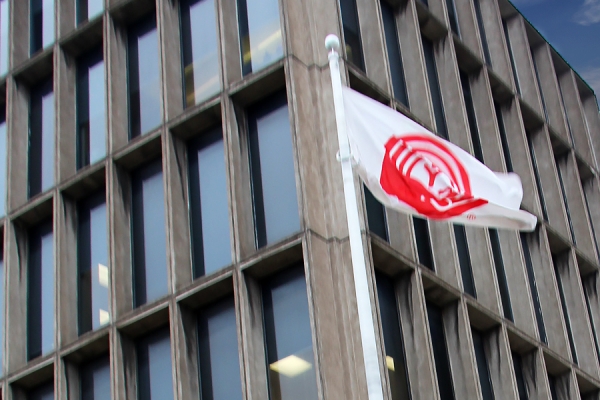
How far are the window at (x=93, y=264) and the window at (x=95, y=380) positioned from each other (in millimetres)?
890

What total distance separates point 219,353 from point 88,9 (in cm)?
1147

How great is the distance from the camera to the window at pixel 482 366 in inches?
983

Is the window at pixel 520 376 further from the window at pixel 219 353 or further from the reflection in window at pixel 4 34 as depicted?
the reflection in window at pixel 4 34

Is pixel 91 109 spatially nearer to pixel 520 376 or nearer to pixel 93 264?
pixel 93 264

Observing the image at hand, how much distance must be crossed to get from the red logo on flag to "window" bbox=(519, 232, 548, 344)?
13.0 meters

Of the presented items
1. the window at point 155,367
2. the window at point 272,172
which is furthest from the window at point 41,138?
the window at point 272,172

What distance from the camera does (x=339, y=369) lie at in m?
19.7

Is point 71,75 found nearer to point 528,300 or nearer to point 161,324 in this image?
point 161,324

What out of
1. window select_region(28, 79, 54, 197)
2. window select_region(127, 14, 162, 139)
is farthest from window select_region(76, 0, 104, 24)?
window select_region(28, 79, 54, 197)

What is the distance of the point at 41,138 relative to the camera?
29359mm

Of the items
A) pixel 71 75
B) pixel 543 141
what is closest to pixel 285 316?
pixel 71 75

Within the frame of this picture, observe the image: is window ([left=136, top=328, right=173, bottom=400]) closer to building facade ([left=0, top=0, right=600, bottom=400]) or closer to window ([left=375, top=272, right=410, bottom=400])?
building facade ([left=0, top=0, right=600, bottom=400])

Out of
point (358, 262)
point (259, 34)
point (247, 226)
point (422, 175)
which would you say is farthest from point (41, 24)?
point (358, 262)

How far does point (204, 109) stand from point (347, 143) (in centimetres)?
864
